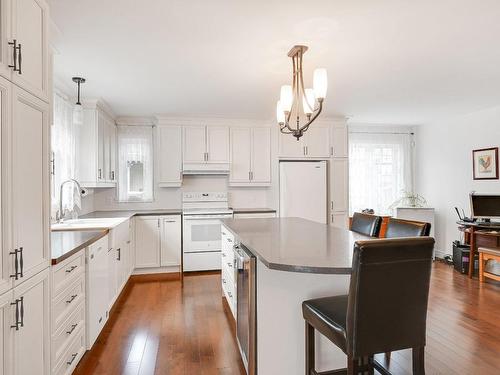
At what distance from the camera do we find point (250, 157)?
203 inches

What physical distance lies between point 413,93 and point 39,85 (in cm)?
376

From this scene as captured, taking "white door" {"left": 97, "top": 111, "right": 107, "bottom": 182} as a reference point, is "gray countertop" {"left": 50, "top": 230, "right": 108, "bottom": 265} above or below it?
below

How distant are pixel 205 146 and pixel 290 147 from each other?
1.30 m

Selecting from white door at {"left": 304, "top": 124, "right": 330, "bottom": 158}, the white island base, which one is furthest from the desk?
the white island base

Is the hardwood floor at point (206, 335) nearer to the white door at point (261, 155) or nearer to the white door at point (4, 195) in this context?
the white door at point (4, 195)

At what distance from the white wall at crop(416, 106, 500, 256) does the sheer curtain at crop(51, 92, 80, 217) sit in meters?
5.38

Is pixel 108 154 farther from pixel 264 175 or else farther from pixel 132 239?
pixel 264 175

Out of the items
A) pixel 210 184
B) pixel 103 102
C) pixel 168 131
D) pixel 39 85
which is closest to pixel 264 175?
pixel 210 184

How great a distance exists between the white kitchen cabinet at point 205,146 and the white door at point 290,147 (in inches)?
33.1

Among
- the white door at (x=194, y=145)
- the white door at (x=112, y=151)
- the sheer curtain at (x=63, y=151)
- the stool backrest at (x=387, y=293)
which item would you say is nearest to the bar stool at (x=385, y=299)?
the stool backrest at (x=387, y=293)

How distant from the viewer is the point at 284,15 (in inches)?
82.4

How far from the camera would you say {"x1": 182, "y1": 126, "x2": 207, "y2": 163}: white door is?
4.97 metres

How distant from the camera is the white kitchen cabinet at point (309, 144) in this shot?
16.7 ft

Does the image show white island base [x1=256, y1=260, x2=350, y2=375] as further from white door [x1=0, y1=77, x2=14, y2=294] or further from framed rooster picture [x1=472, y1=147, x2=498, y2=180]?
framed rooster picture [x1=472, y1=147, x2=498, y2=180]
